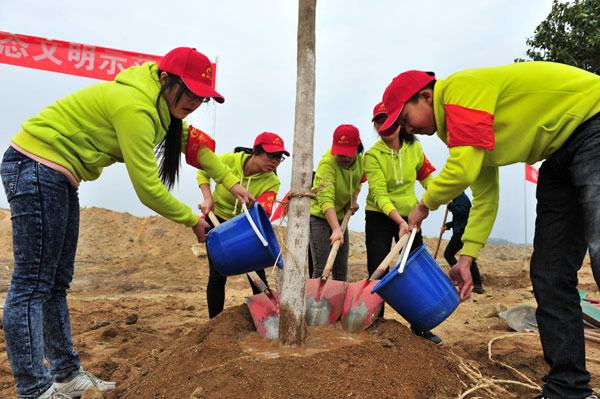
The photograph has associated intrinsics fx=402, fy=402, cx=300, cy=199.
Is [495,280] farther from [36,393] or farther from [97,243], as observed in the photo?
[97,243]

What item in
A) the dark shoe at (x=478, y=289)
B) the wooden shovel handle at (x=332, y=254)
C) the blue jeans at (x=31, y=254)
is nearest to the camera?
the blue jeans at (x=31, y=254)

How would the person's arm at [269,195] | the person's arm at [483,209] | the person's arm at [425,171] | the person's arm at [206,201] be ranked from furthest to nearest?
the person's arm at [425,171], the person's arm at [269,195], the person's arm at [206,201], the person's arm at [483,209]

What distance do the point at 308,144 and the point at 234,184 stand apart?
68cm

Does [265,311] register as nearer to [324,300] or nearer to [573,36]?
[324,300]

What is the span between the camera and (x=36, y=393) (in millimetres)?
1778

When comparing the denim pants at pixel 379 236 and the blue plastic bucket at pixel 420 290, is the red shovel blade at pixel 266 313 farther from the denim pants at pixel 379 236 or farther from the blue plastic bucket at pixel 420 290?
the denim pants at pixel 379 236

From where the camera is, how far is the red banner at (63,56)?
24.5 ft

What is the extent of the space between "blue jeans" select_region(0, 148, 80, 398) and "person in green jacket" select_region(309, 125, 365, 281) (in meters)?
1.76

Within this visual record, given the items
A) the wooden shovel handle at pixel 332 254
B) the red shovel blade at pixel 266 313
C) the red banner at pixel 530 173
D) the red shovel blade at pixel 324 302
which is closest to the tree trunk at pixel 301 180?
the red shovel blade at pixel 266 313

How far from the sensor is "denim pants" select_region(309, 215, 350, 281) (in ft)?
11.2

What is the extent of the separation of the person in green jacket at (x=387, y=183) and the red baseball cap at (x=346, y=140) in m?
0.17

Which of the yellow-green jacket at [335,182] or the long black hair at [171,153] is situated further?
the yellow-green jacket at [335,182]

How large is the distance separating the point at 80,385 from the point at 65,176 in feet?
3.58

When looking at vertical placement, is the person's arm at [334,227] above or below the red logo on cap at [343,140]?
below
